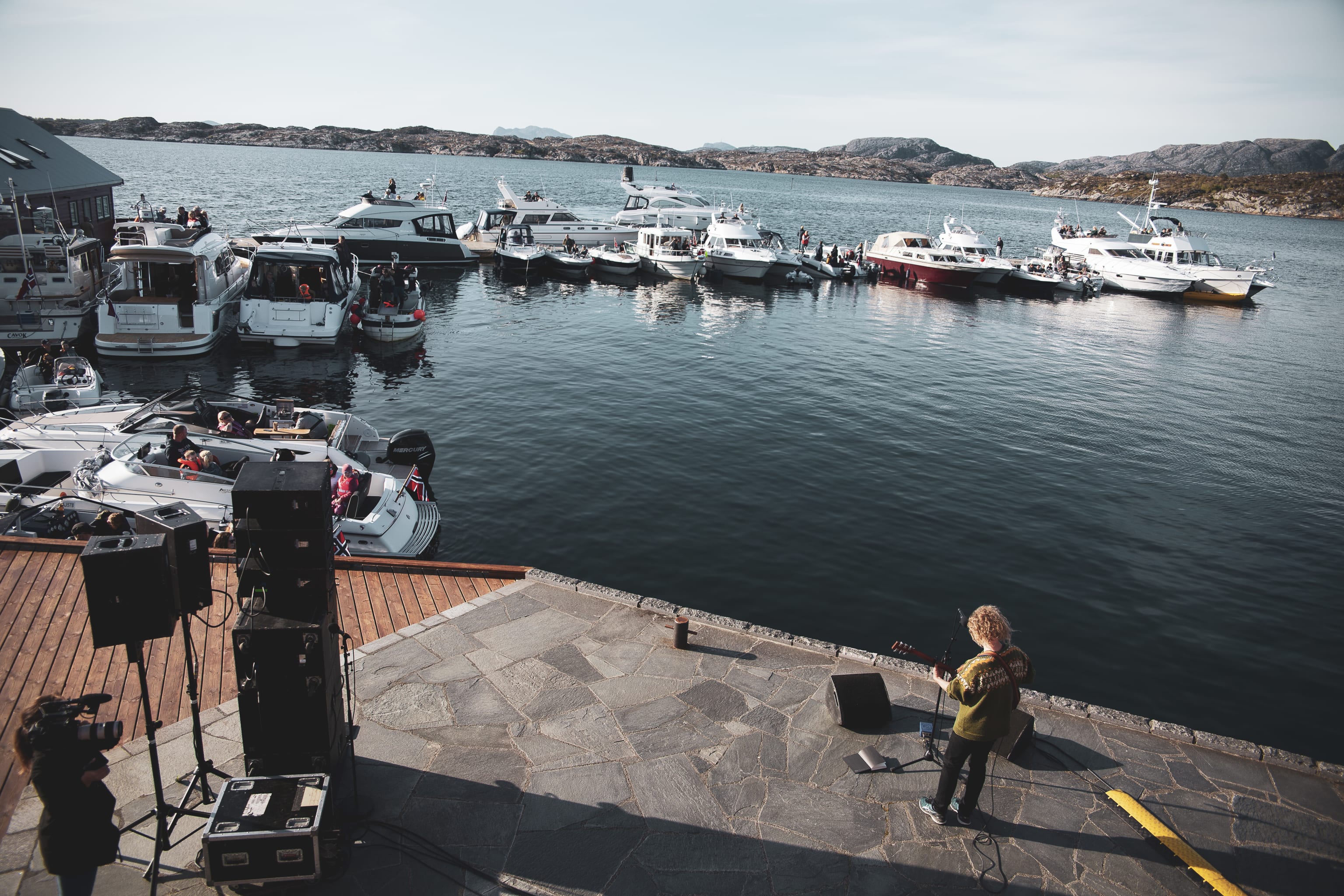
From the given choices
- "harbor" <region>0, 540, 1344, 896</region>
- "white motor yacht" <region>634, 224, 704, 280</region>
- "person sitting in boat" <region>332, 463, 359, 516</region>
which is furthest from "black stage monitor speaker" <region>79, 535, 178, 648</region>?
"white motor yacht" <region>634, 224, 704, 280</region>

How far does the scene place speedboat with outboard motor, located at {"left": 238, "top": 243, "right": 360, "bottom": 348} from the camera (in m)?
25.5

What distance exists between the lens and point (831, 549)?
14180 millimetres

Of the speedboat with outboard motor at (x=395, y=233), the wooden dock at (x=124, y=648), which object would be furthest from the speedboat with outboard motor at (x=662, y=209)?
the wooden dock at (x=124, y=648)

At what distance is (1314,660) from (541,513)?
44.5 ft

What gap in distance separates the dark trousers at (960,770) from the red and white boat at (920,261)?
44118mm

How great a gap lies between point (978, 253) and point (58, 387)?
Result: 4600 cm

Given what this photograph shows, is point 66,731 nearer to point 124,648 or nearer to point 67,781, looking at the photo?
point 67,781

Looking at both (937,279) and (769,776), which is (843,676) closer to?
(769,776)

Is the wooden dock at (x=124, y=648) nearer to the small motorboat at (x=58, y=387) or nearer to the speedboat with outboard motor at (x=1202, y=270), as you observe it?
the small motorboat at (x=58, y=387)

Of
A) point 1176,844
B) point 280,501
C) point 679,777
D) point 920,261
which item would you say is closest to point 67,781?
point 280,501

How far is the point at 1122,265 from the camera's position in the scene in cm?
4953

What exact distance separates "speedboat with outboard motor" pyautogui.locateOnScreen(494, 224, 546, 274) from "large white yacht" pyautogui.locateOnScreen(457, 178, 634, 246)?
127 centimetres

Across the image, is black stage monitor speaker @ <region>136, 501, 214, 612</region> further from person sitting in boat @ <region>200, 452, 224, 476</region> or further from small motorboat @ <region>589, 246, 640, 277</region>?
small motorboat @ <region>589, 246, 640, 277</region>

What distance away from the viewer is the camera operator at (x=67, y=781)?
4137mm
